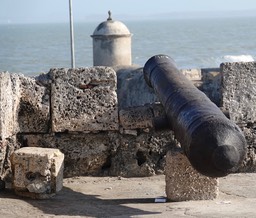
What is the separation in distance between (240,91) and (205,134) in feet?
8.97

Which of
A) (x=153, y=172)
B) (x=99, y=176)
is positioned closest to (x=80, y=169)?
(x=99, y=176)

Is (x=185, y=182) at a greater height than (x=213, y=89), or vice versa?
(x=213, y=89)

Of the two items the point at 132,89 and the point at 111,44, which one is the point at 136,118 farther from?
the point at 111,44

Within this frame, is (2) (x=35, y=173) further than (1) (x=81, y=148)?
No

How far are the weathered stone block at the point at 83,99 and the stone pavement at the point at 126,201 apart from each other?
0.62m

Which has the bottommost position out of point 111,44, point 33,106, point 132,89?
point 132,89

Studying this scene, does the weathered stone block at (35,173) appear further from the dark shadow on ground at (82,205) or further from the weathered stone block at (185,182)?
the weathered stone block at (185,182)

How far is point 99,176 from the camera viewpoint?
29.1ft

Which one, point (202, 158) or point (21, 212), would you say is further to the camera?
point (21, 212)

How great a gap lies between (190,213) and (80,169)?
7.28 feet

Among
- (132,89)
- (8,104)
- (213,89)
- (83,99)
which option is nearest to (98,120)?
(83,99)

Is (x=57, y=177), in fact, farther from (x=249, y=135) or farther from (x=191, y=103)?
(x=249, y=135)

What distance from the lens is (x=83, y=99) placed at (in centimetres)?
872

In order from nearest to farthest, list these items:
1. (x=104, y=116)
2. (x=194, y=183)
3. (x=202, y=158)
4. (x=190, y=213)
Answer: (x=202, y=158) < (x=190, y=213) < (x=194, y=183) < (x=104, y=116)
